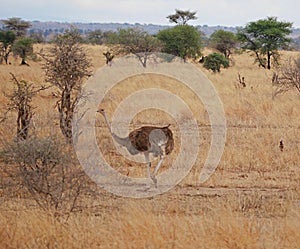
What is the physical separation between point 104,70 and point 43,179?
→ 15121 mm

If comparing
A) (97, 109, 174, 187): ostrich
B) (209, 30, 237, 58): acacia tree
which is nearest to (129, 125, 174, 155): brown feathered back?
(97, 109, 174, 187): ostrich

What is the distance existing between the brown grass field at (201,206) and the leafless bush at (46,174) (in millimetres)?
181

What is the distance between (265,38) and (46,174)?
27243 millimetres

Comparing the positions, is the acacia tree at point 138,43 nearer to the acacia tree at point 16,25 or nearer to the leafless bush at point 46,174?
the acacia tree at point 16,25

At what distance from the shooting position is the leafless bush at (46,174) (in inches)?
244

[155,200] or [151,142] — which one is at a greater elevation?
[151,142]

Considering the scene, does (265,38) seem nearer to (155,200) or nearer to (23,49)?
(23,49)

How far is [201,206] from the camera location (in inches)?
267

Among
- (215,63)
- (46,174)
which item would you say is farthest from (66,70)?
(215,63)

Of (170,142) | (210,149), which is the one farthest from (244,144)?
(170,142)

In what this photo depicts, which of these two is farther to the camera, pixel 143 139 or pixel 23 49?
pixel 23 49

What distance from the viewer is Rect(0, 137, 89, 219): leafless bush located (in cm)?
Result: 619

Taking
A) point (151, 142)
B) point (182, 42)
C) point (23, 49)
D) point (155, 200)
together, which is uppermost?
point (182, 42)

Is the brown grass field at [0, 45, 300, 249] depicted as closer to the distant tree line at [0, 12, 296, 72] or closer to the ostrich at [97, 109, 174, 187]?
the ostrich at [97, 109, 174, 187]
